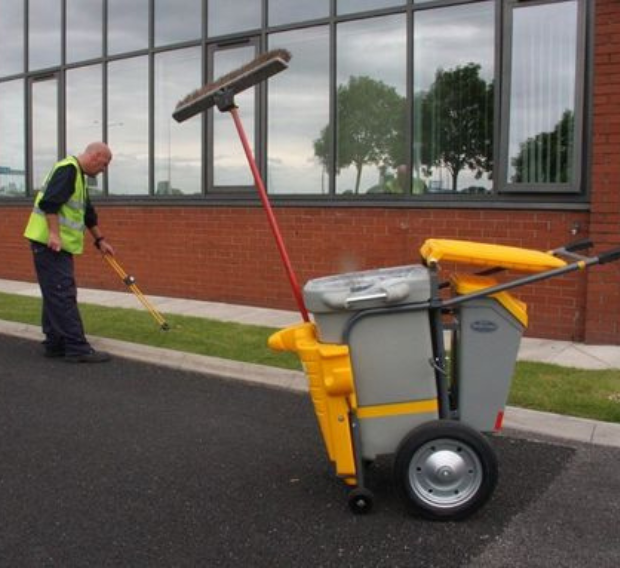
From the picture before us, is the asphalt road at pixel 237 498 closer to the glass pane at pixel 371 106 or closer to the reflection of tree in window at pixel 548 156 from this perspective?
the reflection of tree in window at pixel 548 156

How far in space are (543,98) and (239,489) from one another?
17.5 feet

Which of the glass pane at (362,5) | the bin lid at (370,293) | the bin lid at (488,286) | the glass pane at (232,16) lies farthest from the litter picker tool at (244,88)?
the glass pane at (232,16)

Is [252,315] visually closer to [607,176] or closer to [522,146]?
[522,146]

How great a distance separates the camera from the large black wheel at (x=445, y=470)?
12.3 ft

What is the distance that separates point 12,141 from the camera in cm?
1355

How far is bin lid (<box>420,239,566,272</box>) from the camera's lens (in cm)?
373

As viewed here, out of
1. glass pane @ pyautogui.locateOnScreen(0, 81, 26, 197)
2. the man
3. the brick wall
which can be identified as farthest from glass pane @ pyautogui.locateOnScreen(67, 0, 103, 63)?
the man

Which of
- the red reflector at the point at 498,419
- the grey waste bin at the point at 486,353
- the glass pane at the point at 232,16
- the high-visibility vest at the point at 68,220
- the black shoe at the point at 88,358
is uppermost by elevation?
the glass pane at the point at 232,16

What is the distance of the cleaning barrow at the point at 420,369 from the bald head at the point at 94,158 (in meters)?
3.77

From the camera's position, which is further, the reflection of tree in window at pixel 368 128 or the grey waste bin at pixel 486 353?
the reflection of tree in window at pixel 368 128

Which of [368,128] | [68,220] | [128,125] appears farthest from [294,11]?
[68,220]

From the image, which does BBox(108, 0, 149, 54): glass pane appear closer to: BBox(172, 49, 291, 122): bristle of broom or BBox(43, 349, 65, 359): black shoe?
BBox(43, 349, 65, 359): black shoe

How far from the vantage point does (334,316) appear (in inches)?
148

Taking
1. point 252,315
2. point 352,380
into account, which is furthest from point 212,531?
point 252,315
